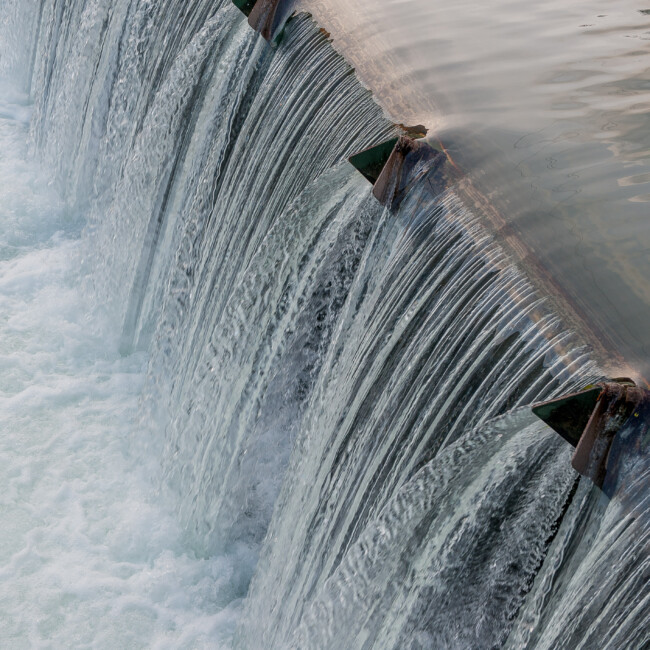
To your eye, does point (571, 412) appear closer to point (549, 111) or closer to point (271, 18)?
point (549, 111)

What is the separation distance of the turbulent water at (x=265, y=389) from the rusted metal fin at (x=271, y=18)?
94 millimetres

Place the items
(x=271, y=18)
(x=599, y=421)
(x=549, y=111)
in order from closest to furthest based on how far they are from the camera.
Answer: (x=599, y=421) < (x=549, y=111) < (x=271, y=18)

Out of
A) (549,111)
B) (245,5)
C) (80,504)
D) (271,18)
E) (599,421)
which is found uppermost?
(245,5)

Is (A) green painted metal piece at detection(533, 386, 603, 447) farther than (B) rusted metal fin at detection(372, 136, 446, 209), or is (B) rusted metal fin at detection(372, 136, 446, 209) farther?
(B) rusted metal fin at detection(372, 136, 446, 209)

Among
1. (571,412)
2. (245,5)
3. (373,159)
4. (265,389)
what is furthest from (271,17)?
(571,412)

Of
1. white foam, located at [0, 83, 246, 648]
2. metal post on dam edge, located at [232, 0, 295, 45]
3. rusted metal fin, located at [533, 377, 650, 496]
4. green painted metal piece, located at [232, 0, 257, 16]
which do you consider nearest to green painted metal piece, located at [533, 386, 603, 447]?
rusted metal fin, located at [533, 377, 650, 496]

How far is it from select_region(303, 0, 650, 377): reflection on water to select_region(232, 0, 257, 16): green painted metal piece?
307 millimetres

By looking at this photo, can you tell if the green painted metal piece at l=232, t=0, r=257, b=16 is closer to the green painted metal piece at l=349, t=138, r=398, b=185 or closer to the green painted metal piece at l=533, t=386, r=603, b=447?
the green painted metal piece at l=349, t=138, r=398, b=185

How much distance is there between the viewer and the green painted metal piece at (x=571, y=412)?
82.0 inches

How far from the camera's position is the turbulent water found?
251 centimetres

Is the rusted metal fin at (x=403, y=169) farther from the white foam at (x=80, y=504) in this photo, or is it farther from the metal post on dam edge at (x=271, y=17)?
the white foam at (x=80, y=504)

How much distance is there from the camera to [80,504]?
4391 mm

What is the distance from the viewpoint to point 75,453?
15.3 ft

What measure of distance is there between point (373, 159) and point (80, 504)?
2.43 meters
